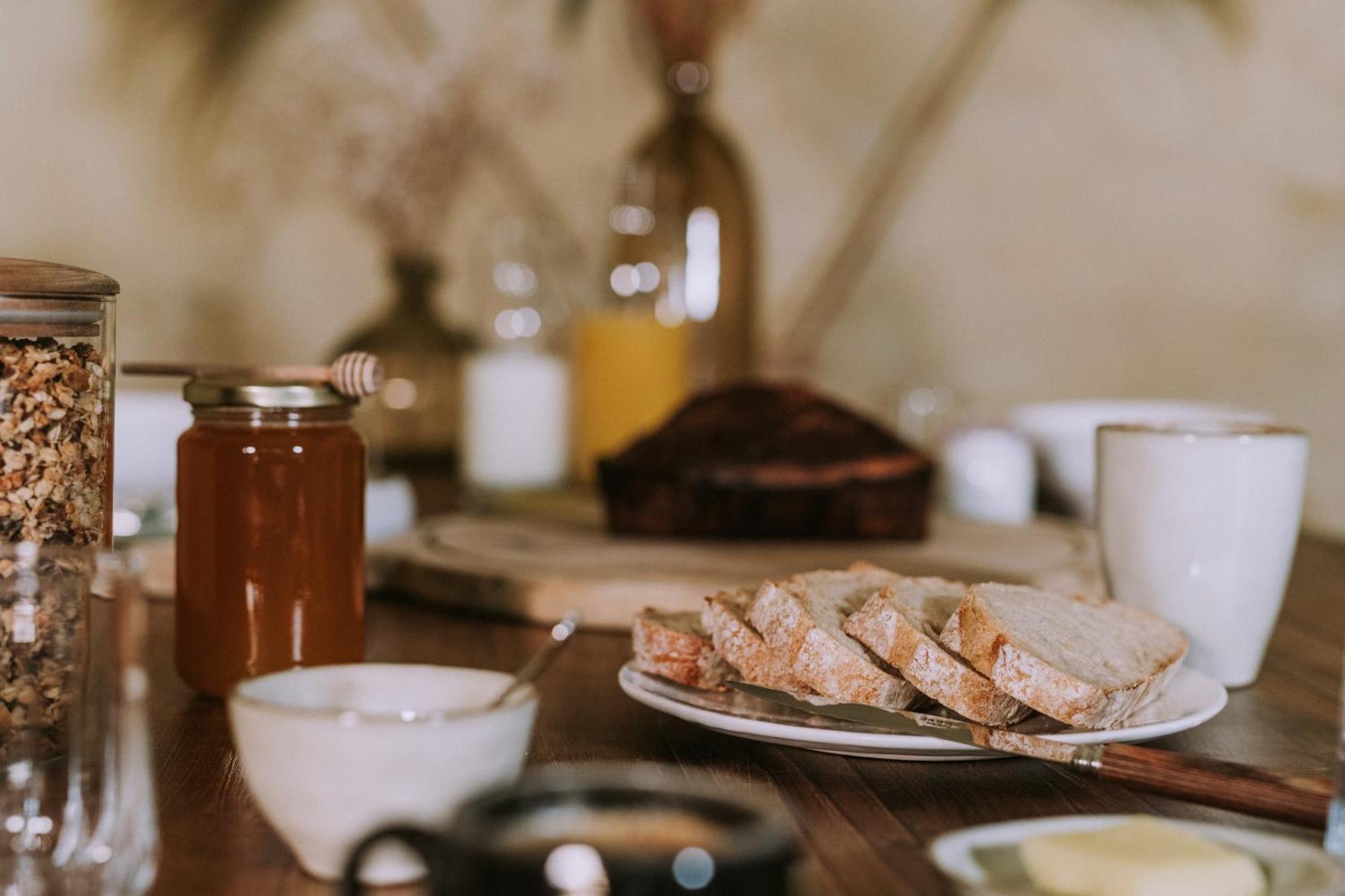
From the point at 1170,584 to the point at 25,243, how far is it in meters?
2.00

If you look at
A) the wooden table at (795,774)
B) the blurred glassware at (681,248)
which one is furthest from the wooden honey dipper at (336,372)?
the blurred glassware at (681,248)

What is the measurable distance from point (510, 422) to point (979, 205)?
1.21 m

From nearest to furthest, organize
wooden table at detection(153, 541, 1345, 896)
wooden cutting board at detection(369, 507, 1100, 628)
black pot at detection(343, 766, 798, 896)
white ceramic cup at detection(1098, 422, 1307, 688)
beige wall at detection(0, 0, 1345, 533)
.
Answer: black pot at detection(343, 766, 798, 896) → wooden table at detection(153, 541, 1345, 896) → white ceramic cup at detection(1098, 422, 1307, 688) → wooden cutting board at detection(369, 507, 1100, 628) → beige wall at detection(0, 0, 1345, 533)

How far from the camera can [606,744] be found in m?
0.91

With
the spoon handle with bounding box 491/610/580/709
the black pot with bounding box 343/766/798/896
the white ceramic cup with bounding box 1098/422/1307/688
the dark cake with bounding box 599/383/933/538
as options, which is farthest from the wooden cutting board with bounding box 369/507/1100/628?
the black pot with bounding box 343/766/798/896

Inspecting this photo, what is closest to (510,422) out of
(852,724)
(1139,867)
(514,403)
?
(514,403)

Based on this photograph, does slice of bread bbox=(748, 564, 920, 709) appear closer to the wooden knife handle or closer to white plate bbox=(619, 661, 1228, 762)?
white plate bbox=(619, 661, 1228, 762)

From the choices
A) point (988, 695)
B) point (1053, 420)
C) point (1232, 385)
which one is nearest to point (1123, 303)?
point (1232, 385)

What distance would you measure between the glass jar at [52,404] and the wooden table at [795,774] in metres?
0.17

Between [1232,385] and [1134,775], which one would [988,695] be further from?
[1232,385]

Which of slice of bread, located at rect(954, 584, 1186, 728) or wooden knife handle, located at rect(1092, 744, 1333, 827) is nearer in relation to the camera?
A: wooden knife handle, located at rect(1092, 744, 1333, 827)

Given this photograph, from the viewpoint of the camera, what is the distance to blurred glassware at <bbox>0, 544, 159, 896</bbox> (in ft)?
2.02

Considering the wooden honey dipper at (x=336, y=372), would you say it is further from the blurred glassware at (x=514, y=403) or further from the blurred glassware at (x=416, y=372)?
the blurred glassware at (x=416, y=372)

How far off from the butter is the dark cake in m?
1.07
